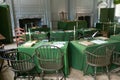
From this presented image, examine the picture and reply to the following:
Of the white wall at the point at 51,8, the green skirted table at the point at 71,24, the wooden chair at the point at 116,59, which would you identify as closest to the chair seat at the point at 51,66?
the wooden chair at the point at 116,59

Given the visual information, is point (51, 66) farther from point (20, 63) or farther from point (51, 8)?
point (51, 8)

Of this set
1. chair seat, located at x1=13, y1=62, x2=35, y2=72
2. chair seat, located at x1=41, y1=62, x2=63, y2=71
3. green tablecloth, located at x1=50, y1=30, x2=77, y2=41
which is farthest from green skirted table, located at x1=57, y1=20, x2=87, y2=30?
chair seat, located at x1=13, y1=62, x2=35, y2=72

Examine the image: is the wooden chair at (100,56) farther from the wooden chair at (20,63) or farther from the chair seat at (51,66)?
the wooden chair at (20,63)

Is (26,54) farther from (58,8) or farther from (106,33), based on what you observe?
(58,8)

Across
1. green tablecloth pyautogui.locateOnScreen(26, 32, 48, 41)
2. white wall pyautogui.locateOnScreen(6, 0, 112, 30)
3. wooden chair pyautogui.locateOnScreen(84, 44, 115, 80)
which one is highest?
white wall pyautogui.locateOnScreen(6, 0, 112, 30)

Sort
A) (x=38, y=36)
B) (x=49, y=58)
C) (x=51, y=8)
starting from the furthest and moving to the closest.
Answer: (x=51, y=8) < (x=38, y=36) < (x=49, y=58)

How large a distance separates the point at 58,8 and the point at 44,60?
23.4ft

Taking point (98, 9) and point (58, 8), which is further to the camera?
point (98, 9)

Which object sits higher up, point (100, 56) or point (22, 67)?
point (100, 56)

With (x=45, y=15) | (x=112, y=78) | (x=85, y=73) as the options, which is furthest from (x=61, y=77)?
(x=45, y=15)

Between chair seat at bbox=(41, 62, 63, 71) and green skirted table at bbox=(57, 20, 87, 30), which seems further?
green skirted table at bbox=(57, 20, 87, 30)

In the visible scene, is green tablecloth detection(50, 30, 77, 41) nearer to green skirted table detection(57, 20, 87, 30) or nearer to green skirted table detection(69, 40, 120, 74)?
green skirted table detection(69, 40, 120, 74)

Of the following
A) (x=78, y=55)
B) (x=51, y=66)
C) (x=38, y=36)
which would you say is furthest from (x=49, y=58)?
(x=38, y=36)

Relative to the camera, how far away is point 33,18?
888 cm
